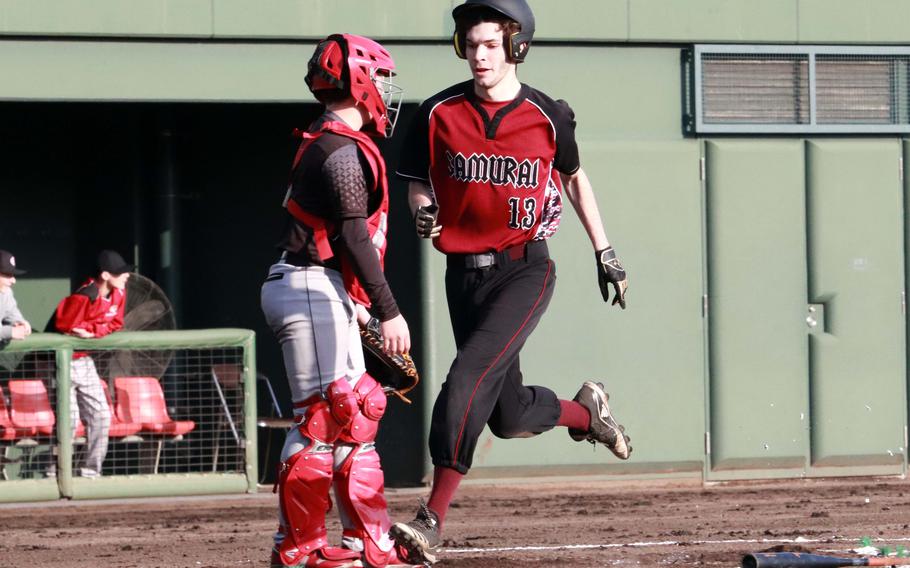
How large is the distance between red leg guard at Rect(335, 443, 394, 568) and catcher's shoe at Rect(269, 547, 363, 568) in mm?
60

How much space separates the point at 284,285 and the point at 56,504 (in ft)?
16.6

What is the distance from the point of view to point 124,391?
10.4 m

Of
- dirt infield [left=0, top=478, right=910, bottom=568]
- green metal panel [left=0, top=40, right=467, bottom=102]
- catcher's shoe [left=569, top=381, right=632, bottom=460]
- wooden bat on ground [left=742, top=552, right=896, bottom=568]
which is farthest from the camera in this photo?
green metal panel [left=0, top=40, right=467, bottom=102]

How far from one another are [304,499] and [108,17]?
17.5 feet

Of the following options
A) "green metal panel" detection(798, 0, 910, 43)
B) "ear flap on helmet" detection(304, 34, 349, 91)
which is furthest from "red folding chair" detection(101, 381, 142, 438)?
"green metal panel" detection(798, 0, 910, 43)

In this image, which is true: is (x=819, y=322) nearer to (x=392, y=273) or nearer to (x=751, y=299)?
(x=751, y=299)

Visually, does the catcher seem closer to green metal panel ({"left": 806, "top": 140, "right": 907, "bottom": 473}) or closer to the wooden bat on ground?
the wooden bat on ground

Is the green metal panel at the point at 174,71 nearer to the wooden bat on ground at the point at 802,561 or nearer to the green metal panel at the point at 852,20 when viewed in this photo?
the green metal panel at the point at 852,20

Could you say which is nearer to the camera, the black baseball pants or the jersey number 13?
the black baseball pants

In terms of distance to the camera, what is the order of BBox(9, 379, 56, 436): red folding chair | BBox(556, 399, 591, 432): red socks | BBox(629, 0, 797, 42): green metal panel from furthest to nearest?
BBox(629, 0, 797, 42): green metal panel, BBox(9, 379, 56, 436): red folding chair, BBox(556, 399, 591, 432): red socks

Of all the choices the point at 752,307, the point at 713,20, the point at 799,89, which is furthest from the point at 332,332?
the point at 799,89

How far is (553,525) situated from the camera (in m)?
8.41

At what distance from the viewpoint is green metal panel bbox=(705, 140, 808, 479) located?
10.7 meters

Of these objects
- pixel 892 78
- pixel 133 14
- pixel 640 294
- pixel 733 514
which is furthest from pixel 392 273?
pixel 892 78
